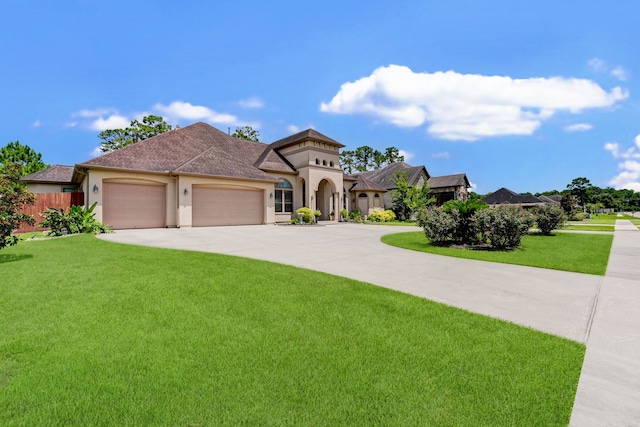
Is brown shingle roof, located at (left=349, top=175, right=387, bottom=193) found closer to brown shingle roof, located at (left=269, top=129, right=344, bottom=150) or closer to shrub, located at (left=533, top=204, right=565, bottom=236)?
brown shingle roof, located at (left=269, top=129, right=344, bottom=150)

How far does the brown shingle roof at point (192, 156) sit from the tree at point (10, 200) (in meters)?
8.44

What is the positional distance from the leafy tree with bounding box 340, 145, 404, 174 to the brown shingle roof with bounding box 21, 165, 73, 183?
43679 mm

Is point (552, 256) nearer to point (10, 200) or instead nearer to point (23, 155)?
point (10, 200)

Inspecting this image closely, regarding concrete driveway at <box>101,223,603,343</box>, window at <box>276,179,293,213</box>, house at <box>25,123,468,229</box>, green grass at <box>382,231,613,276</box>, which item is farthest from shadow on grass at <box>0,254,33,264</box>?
window at <box>276,179,293,213</box>

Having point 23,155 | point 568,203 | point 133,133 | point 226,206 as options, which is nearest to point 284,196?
point 226,206

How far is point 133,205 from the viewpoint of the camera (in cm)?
1680

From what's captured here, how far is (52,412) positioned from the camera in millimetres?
1983

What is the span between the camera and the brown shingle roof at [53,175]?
22303 millimetres

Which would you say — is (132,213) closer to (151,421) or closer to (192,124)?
(192,124)

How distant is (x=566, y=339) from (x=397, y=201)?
3030 cm

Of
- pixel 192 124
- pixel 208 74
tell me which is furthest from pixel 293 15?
pixel 192 124

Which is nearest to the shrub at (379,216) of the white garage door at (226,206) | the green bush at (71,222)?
the white garage door at (226,206)

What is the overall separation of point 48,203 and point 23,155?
3087 cm

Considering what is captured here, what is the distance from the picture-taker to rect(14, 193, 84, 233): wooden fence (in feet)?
53.2
